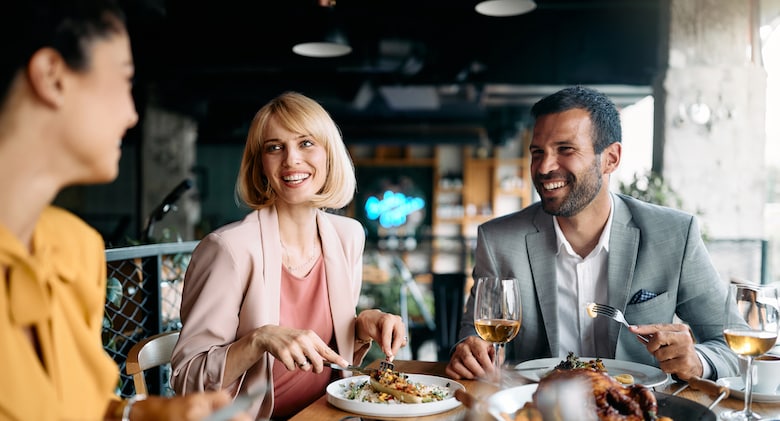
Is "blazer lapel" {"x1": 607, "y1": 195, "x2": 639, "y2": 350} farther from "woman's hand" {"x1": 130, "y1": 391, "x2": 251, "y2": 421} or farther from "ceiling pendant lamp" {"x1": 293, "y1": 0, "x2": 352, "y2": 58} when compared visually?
"ceiling pendant lamp" {"x1": 293, "y1": 0, "x2": 352, "y2": 58}

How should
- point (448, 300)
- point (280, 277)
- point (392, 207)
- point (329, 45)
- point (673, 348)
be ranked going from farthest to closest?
point (392, 207), point (448, 300), point (329, 45), point (280, 277), point (673, 348)

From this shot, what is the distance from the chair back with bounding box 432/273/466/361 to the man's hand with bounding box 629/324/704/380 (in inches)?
117

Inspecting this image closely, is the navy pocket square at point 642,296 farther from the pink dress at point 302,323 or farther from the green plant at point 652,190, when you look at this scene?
the green plant at point 652,190

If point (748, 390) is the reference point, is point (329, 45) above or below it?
above

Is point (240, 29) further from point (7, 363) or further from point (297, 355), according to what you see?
point (7, 363)

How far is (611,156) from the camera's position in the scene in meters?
2.13

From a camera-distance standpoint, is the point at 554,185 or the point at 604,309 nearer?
the point at 604,309

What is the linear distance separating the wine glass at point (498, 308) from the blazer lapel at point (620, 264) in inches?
24.1

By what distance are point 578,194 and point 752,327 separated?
79 centimetres

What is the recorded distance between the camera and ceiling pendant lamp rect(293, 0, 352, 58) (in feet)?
13.4

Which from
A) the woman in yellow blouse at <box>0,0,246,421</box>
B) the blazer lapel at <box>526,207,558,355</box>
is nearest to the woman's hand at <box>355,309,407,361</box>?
the blazer lapel at <box>526,207,558,355</box>

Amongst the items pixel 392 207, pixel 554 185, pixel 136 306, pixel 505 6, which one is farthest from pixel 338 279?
pixel 392 207

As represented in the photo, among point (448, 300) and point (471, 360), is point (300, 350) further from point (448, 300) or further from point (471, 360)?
point (448, 300)

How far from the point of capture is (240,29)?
18.8 feet
